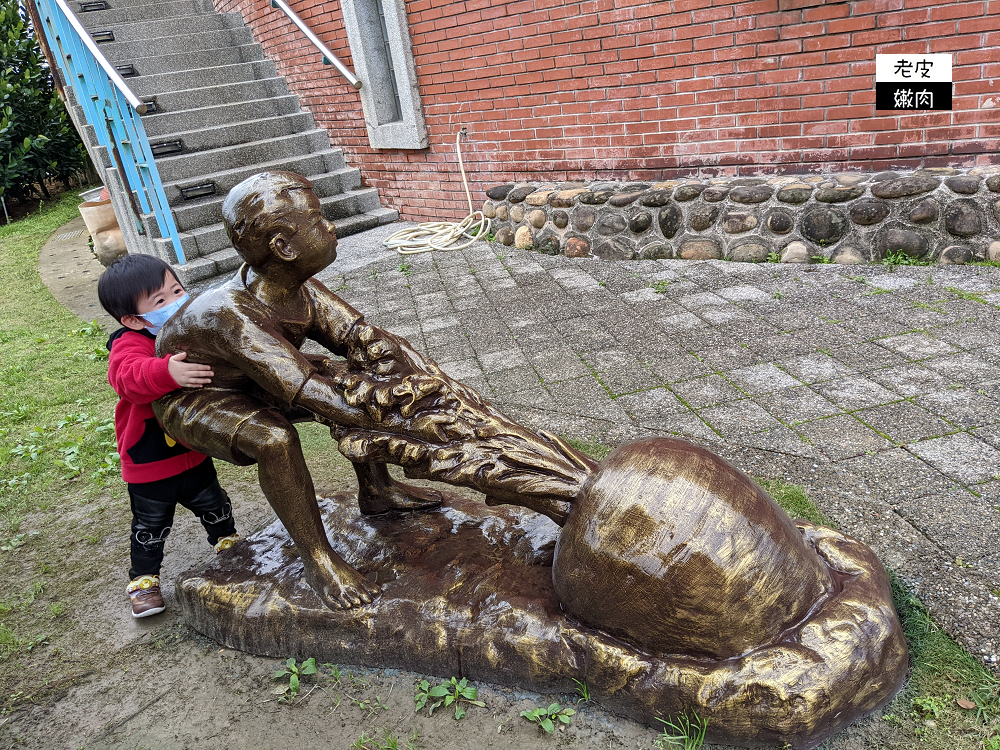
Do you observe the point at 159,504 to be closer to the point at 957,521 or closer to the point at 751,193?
the point at 957,521

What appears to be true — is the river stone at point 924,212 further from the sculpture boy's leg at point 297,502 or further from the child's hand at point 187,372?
the child's hand at point 187,372

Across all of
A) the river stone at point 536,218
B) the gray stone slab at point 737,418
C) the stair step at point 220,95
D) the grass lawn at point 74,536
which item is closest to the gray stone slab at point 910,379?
the gray stone slab at point 737,418

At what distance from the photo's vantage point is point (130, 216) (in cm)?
780

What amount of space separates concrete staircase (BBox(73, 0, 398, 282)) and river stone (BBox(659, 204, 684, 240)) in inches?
141

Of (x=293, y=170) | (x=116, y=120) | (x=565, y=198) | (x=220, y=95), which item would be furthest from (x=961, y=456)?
(x=220, y=95)

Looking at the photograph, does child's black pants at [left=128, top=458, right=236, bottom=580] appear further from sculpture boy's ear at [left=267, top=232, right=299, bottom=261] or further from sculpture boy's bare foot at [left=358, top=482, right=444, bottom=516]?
sculpture boy's ear at [left=267, top=232, right=299, bottom=261]

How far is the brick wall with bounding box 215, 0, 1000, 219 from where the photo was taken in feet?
15.2

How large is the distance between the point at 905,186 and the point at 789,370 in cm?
194

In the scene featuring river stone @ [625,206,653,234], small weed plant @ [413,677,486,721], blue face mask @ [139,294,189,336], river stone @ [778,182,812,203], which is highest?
blue face mask @ [139,294,189,336]

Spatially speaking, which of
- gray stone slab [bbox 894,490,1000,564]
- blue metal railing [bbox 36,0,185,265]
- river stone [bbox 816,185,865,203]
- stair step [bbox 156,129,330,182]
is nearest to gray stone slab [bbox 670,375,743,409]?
gray stone slab [bbox 894,490,1000,564]

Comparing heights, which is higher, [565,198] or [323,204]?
[323,204]

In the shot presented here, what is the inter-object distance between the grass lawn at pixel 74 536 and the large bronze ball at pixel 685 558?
396mm

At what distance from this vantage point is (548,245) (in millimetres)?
6430

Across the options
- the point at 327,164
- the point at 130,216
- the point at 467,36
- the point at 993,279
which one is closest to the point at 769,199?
the point at 993,279
